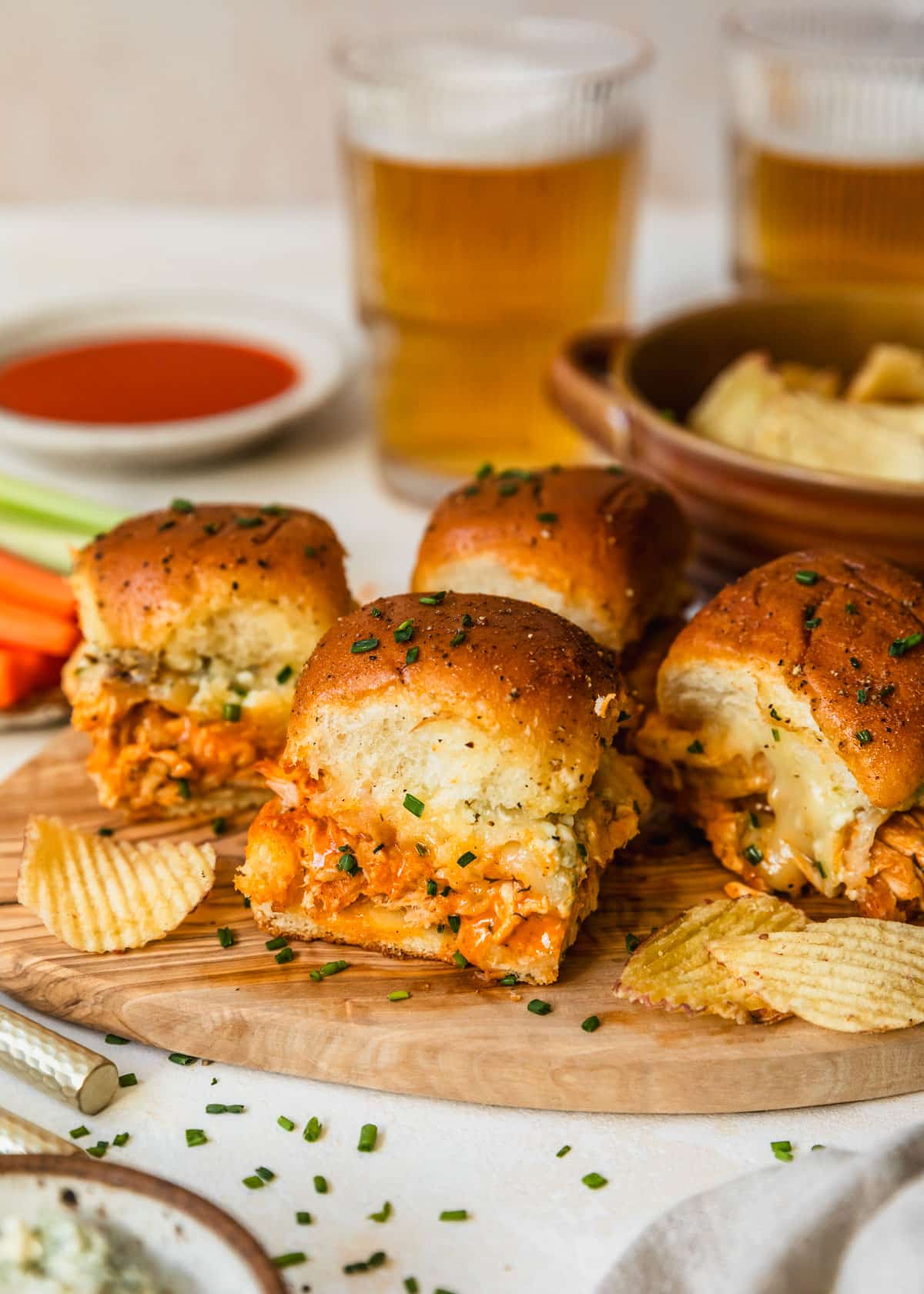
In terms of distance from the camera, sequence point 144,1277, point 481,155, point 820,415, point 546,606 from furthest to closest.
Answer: point 481,155 < point 820,415 < point 546,606 < point 144,1277

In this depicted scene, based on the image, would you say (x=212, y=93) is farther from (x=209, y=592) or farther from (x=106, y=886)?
(x=106, y=886)

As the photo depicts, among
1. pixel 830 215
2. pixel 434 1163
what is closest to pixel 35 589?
pixel 434 1163

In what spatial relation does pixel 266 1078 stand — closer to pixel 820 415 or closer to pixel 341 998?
pixel 341 998

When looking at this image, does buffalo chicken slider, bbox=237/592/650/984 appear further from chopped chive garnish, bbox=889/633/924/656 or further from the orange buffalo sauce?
the orange buffalo sauce

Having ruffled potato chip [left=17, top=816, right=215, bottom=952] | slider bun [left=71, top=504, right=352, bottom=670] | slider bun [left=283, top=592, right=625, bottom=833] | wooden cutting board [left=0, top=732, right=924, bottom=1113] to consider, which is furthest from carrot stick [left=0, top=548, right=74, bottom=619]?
slider bun [left=283, top=592, right=625, bottom=833]


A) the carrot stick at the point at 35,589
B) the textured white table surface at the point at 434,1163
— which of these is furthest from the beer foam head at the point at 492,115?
the textured white table surface at the point at 434,1163

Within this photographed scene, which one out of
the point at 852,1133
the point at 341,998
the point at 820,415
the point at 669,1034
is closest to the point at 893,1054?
the point at 852,1133
